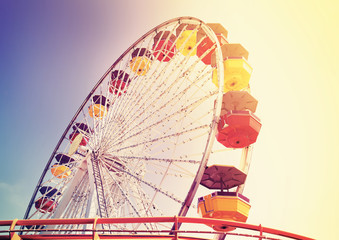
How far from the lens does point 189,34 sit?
399 inches

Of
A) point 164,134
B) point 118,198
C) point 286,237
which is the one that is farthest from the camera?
point 118,198

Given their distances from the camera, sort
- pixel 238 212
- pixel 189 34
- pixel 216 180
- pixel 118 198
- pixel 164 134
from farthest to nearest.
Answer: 1. pixel 189 34
2. pixel 118 198
3. pixel 164 134
4. pixel 216 180
5. pixel 238 212

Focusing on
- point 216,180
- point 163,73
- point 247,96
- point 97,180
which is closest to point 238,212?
point 216,180

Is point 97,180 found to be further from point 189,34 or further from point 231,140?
point 189,34

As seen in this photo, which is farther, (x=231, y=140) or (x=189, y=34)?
(x=189, y=34)

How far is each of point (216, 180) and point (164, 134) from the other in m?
1.99

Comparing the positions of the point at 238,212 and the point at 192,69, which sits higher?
the point at 192,69

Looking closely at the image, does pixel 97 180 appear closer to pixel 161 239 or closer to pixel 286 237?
pixel 161 239

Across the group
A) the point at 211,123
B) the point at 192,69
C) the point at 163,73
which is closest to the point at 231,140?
the point at 211,123

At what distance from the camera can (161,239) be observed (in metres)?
3.22

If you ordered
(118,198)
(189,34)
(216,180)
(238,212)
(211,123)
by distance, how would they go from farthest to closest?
(189,34) → (118,198) → (216,180) → (211,123) → (238,212)

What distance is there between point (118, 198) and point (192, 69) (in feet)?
17.4

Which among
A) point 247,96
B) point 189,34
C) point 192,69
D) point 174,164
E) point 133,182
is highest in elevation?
point 189,34

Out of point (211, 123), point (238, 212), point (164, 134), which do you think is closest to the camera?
point (238, 212)
